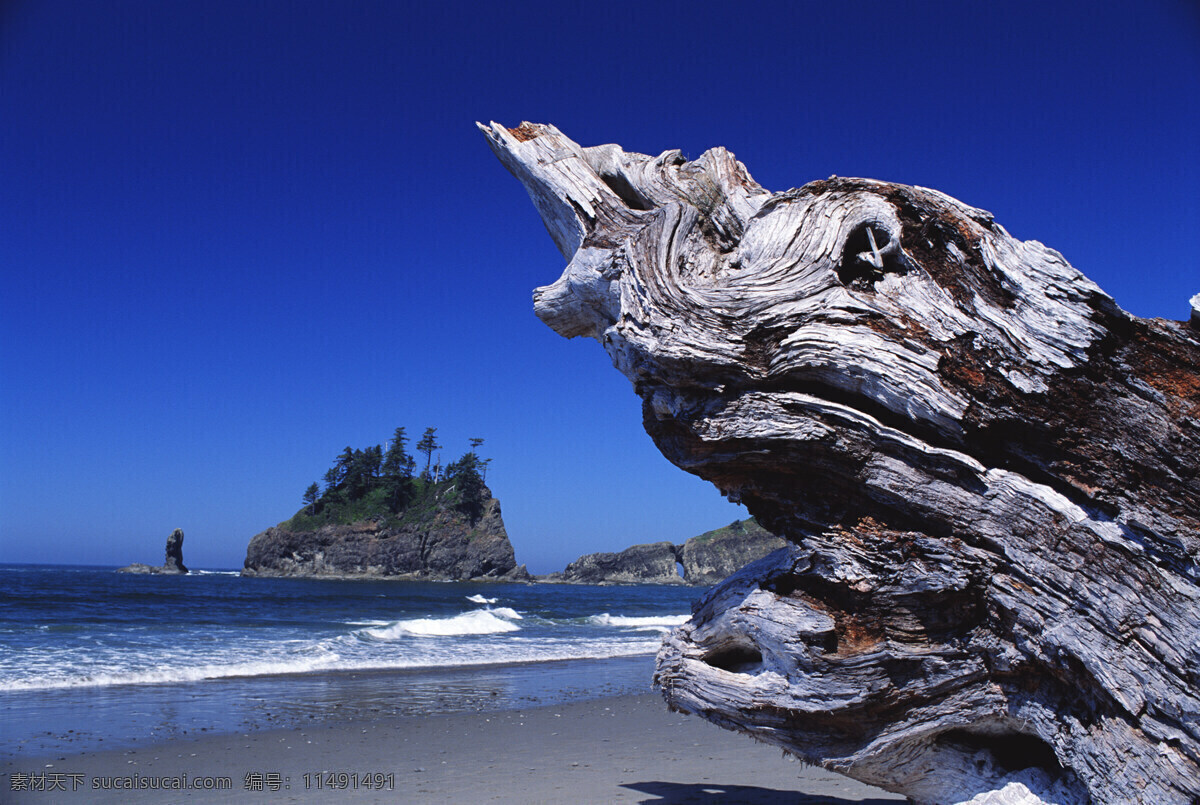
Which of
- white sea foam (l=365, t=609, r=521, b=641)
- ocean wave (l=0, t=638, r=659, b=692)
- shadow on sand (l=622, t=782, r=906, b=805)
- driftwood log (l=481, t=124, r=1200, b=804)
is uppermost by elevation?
driftwood log (l=481, t=124, r=1200, b=804)

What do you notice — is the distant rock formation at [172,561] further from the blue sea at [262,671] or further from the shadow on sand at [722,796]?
the shadow on sand at [722,796]

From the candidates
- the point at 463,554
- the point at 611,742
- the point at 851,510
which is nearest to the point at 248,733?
the point at 611,742

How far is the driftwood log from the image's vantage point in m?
3.00

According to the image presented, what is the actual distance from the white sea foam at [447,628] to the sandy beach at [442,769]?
41.2 feet

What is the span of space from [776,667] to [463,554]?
3150 inches

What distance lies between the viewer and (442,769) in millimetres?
6777

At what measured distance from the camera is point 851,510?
12.0 ft

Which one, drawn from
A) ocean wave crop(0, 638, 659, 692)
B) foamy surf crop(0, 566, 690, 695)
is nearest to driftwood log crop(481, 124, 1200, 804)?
ocean wave crop(0, 638, 659, 692)

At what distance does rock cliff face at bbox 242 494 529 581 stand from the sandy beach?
71877mm

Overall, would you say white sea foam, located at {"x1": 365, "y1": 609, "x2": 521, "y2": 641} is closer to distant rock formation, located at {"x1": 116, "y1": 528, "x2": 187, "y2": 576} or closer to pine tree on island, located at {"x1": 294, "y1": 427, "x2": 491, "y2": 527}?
pine tree on island, located at {"x1": 294, "y1": 427, "x2": 491, "y2": 527}

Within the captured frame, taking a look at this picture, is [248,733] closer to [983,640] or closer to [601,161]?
[601,161]

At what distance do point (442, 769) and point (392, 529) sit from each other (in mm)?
76042

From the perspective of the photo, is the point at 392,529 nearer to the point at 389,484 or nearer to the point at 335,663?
the point at 389,484

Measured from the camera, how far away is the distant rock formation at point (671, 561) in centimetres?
10969
